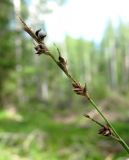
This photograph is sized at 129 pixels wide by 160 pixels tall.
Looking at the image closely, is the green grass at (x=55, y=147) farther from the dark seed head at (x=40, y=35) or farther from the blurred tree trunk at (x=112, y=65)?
the blurred tree trunk at (x=112, y=65)

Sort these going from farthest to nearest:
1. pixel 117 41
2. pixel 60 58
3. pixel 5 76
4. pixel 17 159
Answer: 1. pixel 117 41
2. pixel 5 76
3. pixel 17 159
4. pixel 60 58

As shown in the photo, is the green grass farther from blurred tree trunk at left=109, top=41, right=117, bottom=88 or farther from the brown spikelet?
blurred tree trunk at left=109, top=41, right=117, bottom=88

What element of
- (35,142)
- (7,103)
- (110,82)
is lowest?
(35,142)

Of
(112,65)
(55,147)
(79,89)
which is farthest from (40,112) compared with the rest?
(112,65)

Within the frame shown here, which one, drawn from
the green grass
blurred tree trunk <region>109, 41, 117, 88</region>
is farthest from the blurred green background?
blurred tree trunk <region>109, 41, 117, 88</region>

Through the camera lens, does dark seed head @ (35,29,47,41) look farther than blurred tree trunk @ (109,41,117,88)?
No

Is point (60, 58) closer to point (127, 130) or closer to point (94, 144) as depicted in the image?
point (94, 144)

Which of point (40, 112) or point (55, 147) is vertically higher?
point (40, 112)

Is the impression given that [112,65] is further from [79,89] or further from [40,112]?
[79,89]

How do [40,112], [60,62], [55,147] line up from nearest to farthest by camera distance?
[60,62] < [55,147] < [40,112]

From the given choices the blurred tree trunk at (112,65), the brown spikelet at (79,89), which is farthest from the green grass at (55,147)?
A: the blurred tree trunk at (112,65)

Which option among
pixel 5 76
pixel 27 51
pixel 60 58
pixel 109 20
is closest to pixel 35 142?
pixel 60 58
